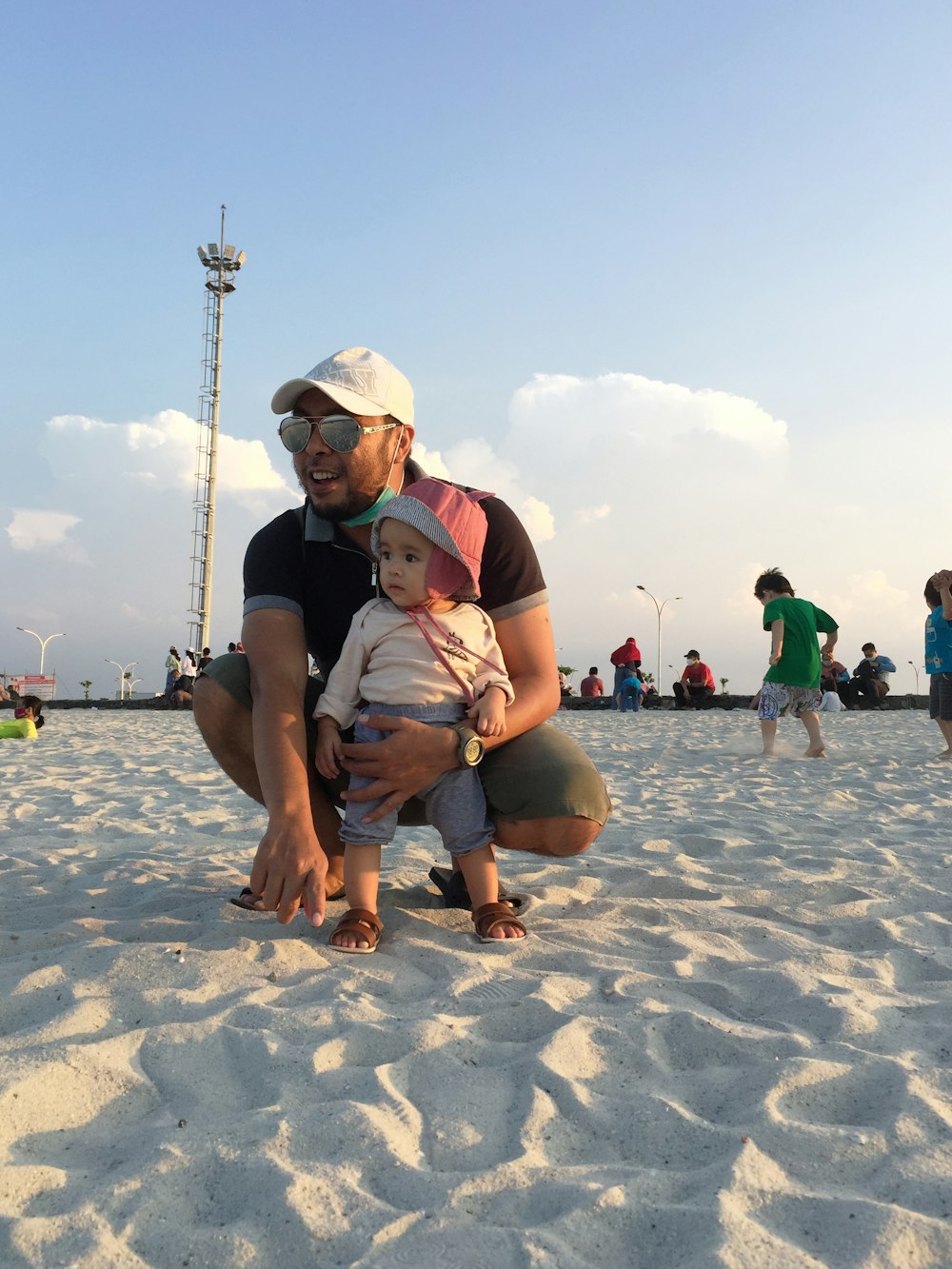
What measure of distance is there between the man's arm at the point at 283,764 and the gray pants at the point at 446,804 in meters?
0.17

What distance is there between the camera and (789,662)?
9.48 metres

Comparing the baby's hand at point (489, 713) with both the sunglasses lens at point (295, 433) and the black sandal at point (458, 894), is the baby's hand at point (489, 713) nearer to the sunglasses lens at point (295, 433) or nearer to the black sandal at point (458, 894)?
the black sandal at point (458, 894)

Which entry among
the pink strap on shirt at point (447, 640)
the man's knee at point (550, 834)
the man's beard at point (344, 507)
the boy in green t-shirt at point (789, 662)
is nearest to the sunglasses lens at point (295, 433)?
the man's beard at point (344, 507)

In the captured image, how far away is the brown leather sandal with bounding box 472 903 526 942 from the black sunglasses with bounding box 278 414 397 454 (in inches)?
58.4

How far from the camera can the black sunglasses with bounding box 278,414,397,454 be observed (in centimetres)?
288

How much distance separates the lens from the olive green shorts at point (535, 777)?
2.75 m

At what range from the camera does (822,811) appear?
18.5 ft

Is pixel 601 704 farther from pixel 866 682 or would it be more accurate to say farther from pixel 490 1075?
pixel 490 1075

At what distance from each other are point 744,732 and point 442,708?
35.8 ft

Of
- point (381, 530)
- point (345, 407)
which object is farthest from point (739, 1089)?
point (345, 407)

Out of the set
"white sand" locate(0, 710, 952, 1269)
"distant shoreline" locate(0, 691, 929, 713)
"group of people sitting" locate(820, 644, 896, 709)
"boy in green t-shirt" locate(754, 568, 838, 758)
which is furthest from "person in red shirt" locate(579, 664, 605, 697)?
"white sand" locate(0, 710, 952, 1269)

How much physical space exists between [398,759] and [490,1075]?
93cm

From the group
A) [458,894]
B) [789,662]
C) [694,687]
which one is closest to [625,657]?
A: [694,687]

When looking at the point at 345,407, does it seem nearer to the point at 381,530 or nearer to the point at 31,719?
the point at 381,530
